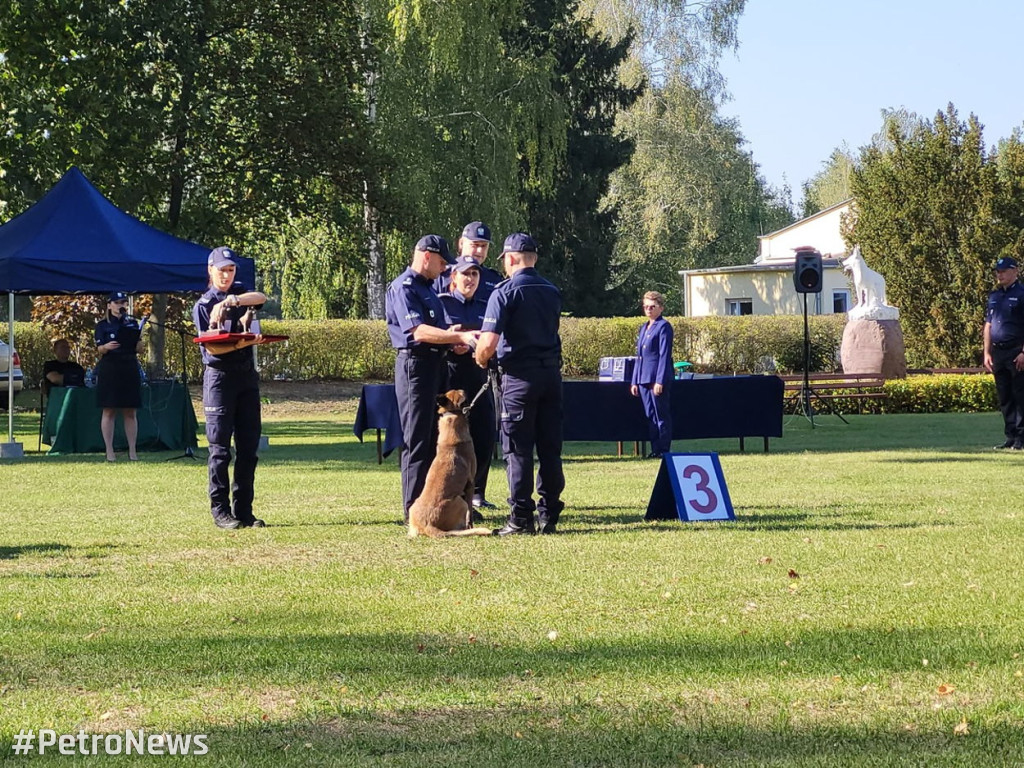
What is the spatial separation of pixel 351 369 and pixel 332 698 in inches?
1295

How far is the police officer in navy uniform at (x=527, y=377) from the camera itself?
963 centimetres

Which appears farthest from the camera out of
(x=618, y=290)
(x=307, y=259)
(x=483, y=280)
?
(x=618, y=290)

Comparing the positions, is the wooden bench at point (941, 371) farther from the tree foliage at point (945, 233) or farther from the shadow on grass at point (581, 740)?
the shadow on grass at point (581, 740)

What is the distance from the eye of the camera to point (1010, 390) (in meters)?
17.4

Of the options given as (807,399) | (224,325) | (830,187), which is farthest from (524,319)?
(830,187)

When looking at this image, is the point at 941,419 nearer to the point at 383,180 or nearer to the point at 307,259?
the point at 383,180

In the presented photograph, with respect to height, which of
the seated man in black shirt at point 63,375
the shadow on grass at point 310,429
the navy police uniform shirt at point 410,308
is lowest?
the shadow on grass at point 310,429

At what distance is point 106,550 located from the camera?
368 inches

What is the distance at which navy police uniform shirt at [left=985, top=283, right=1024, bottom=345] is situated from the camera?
56.1 feet

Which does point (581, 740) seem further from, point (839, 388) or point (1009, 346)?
point (839, 388)

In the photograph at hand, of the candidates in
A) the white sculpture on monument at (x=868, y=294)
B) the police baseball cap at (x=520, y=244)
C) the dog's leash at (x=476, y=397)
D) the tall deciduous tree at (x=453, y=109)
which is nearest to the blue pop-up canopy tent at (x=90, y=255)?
the dog's leash at (x=476, y=397)

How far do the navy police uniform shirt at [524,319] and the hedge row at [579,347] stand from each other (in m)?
23.6

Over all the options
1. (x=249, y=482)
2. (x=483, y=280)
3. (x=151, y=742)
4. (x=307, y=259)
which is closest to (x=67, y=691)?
(x=151, y=742)

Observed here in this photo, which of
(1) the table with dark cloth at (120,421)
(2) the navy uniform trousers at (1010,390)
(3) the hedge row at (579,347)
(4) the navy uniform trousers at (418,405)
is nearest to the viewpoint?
(4) the navy uniform trousers at (418,405)
